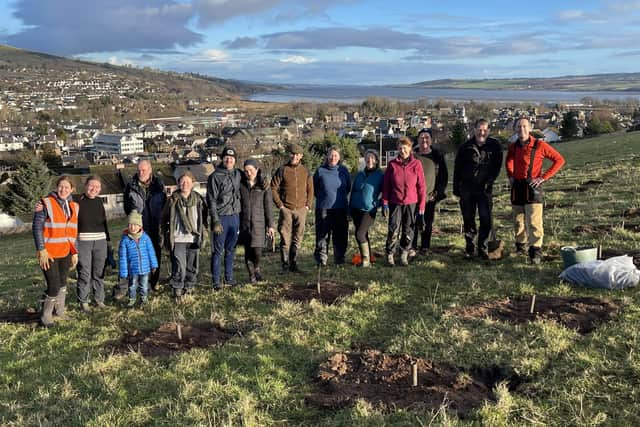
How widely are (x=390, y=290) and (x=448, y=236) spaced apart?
12.0 feet

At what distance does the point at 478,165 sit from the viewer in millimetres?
8547

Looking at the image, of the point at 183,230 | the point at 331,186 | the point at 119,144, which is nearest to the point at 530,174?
the point at 331,186

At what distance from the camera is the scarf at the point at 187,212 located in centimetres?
769

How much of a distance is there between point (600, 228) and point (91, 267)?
923 centimetres

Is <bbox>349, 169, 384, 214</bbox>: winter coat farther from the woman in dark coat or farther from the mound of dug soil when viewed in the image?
the mound of dug soil

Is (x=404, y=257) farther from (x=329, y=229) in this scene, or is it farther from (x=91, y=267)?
(x=91, y=267)

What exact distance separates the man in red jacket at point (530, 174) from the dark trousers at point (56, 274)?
275 inches

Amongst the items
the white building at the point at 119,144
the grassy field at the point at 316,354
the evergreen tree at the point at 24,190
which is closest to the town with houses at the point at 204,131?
the white building at the point at 119,144

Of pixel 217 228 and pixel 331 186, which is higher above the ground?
pixel 331 186

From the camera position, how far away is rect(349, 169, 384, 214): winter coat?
344 inches

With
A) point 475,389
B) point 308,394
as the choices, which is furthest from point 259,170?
point 475,389

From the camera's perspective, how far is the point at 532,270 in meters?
7.96

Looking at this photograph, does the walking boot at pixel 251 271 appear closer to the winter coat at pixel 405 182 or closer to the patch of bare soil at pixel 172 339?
the patch of bare soil at pixel 172 339

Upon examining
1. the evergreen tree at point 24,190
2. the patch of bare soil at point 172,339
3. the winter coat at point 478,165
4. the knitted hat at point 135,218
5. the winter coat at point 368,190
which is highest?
the winter coat at point 478,165
